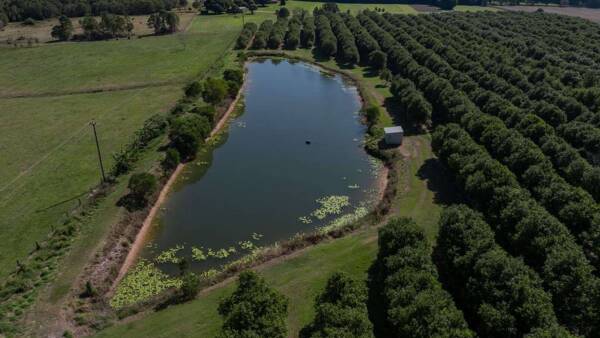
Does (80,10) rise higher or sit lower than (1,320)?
higher

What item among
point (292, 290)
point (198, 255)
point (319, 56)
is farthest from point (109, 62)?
point (292, 290)

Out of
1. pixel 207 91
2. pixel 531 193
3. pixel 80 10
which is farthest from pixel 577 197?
pixel 80 10

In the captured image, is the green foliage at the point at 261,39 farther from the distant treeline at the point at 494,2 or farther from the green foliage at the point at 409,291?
the green foliage at the point at 409,291

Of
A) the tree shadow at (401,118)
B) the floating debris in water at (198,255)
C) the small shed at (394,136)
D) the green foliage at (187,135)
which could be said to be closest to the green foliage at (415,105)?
the tree shadow at (401,118)

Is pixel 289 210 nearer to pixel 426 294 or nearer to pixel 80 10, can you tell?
pixel 426 294

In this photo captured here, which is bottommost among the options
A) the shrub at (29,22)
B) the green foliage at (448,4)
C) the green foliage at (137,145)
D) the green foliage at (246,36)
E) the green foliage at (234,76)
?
the green foliage at (137,145)

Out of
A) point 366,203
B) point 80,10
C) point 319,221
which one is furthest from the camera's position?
point 80,10
